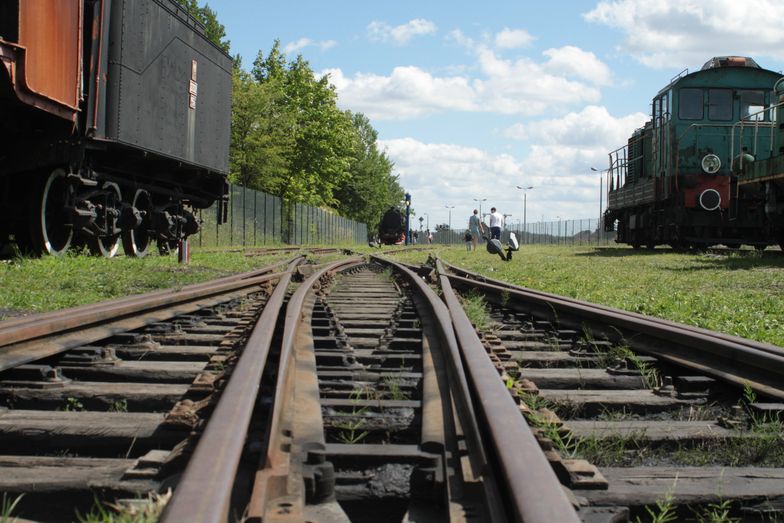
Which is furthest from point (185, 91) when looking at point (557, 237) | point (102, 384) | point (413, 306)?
point (557, 237)

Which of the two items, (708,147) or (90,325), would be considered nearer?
(90,325)

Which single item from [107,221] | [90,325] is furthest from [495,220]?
[90,325]

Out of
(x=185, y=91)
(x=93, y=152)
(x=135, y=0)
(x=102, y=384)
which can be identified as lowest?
(x=102, y=384)

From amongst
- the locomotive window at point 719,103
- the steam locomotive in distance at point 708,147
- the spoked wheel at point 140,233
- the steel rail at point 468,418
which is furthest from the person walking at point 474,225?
the steel rail at point 468,418

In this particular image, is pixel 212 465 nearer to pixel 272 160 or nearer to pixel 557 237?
pixel 272 160

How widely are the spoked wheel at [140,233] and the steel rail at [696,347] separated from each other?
32.6ft

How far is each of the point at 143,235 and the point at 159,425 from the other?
43.7 ft

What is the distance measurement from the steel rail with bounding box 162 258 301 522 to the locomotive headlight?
58.0 ft

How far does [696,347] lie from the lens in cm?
427

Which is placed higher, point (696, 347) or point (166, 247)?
point (166, 247)

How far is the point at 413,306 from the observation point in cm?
689

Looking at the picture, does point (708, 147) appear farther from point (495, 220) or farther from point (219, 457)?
point (219, 457)

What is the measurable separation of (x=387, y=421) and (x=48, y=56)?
8.26 metres

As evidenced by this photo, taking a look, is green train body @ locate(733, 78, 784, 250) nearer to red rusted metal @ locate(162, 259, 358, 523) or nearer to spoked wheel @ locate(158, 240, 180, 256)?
spoked wheel @ locate(158, 240, 180, 256)
